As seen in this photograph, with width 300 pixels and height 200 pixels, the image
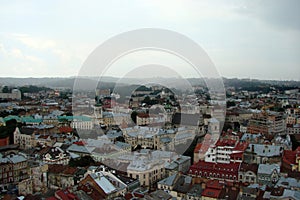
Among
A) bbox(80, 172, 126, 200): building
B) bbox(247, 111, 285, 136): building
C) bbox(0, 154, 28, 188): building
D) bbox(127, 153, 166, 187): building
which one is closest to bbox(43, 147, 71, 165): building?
bbox(0, 154, 28, 188): building

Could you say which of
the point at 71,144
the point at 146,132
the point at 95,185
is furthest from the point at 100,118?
the point at 95,185

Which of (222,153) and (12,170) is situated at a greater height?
(222,153)

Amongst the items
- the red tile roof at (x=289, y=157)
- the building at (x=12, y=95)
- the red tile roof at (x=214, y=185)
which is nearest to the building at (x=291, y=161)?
the red tile roof at (x=289, y=157)

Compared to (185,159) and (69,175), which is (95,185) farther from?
(185,159)

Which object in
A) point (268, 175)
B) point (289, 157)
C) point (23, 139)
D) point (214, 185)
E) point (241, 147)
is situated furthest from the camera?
point (23, 139)

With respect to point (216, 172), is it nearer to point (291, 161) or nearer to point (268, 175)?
point (268, 175)

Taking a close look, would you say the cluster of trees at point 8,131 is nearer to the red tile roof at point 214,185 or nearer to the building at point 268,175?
the red tile roof at point 214,185

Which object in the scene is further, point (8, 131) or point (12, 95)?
point (12, 95)

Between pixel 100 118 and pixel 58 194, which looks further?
pixel 100 118

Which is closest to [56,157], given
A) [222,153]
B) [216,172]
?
[216,172]

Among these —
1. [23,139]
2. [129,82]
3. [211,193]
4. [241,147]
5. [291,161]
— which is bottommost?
[23,139]

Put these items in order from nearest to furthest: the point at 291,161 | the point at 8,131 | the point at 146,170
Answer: the point at 146,170 < the point at 291,161 < the point at 8,131
